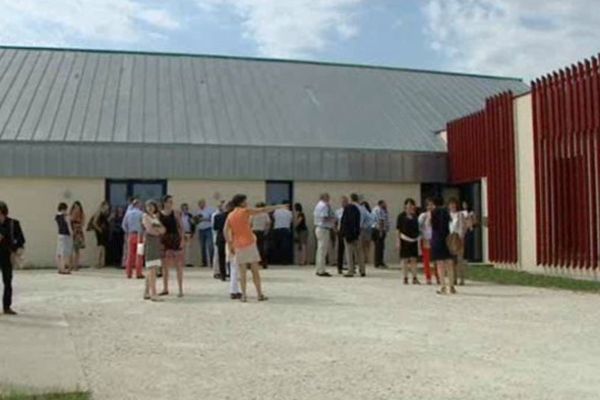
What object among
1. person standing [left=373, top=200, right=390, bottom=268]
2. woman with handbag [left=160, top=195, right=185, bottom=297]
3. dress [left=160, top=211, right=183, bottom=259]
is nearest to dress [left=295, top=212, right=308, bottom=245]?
person standing [left=373, top=200, right=390, bottom=268]

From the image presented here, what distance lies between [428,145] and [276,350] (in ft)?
57.2

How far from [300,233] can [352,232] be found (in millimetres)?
5674

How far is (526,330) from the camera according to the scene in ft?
31.6

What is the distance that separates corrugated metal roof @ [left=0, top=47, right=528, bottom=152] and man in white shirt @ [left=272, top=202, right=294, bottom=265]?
247 cm

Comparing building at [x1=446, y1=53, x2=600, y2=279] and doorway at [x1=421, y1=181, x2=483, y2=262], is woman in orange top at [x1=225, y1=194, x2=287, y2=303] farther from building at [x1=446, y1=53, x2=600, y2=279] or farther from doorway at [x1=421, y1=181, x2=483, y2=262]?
doorway at [x1=421, y1=181, x2=483, y2=262]

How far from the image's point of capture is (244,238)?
12617 mm

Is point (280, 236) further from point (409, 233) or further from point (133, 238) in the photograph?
point (409, 233)

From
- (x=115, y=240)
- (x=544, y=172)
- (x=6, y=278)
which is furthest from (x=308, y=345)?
(x=115, y=240)

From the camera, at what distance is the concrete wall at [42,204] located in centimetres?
2138

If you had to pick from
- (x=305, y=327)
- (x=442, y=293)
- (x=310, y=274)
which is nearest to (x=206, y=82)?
(x=310, y=274)

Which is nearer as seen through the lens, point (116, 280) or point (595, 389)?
point (595, 389)

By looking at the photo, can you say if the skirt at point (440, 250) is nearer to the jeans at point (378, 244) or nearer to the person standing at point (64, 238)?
the jeans at point (378, 244)

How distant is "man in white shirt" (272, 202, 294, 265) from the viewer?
21.7 meters

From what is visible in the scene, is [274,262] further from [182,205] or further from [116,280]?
[116,280]
